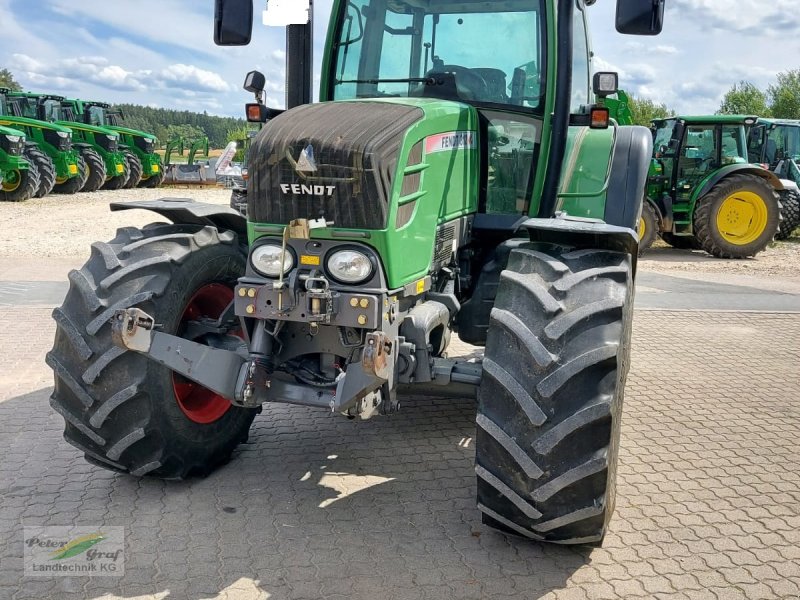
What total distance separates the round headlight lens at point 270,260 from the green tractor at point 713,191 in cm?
1179

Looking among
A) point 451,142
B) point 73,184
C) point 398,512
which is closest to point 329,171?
point 451,142

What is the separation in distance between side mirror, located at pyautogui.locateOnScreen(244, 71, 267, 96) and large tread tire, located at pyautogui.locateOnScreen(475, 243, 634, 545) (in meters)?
2.34

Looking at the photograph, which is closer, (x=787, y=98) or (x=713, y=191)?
(x=713, y=191)

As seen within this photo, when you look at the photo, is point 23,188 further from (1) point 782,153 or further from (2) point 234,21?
(1) point 782,153

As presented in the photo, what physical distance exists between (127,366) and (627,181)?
3.16m

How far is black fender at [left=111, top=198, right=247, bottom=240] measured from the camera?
4.10 m

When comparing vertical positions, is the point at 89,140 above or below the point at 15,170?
above

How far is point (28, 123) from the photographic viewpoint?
20.7 meters

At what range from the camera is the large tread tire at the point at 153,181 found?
27.5 metres

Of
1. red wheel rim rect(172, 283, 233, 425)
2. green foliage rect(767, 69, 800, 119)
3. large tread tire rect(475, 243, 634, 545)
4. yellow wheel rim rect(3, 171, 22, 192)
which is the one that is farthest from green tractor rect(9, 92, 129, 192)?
green foliage rect(767, 69, 800, 119)

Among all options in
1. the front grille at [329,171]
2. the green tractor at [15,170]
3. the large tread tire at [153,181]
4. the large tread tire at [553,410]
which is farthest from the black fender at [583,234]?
the large tread tire at [153,181]

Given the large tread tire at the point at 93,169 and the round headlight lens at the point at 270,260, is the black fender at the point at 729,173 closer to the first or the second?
the round headlight lens at the point at 270,260

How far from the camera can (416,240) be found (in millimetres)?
3574

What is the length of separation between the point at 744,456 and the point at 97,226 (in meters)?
13.3
